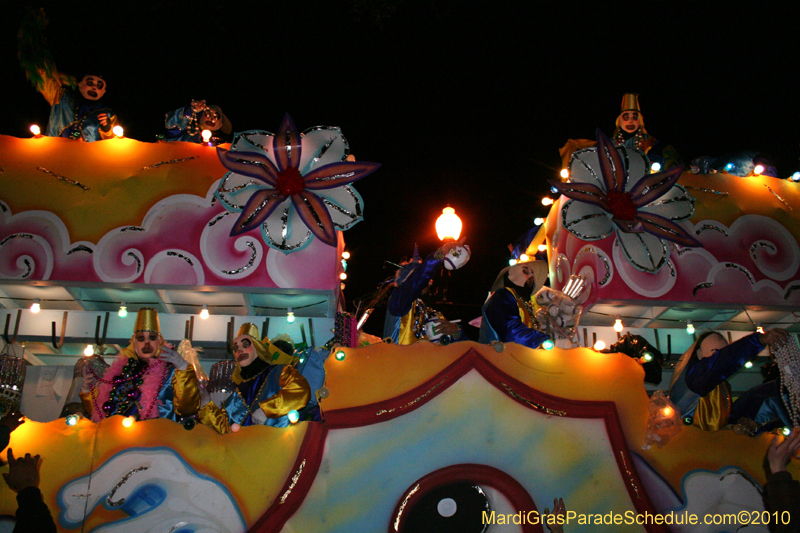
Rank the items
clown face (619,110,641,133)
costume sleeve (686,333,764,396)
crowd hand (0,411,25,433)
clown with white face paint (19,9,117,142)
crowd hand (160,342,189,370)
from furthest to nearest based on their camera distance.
→ clown face (619,110,641,133) < clown with white face paint (19,9,117,142) < costume sleeve (686,333,764,396) < crowd hand (160,342,189,370) < crowd hand (0,411,25,433)

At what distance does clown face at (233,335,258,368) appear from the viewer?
441 cm

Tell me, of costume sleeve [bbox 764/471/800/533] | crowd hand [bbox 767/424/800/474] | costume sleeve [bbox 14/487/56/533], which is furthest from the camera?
crowd hand [bbox 767/424/800/474]

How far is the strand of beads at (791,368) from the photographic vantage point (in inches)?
140

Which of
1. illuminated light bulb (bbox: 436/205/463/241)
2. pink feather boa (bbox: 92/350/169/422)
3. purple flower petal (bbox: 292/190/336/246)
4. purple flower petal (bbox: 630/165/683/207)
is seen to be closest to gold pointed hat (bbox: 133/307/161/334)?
pink feather boa (bbox: 92/350/169/422)

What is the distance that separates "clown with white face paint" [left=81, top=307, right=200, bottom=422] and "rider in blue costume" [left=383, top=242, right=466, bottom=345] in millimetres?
1555

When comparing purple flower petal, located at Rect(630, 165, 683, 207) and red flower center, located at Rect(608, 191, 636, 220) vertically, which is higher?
purple flower petal, located at Rect(630, 165, 683, 207)

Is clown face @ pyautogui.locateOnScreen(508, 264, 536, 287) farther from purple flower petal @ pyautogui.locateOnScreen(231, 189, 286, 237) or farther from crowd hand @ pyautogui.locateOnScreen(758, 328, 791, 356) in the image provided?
purple flower petal @ pyautogui.locateOnScreen(231, 189, 286, 237)

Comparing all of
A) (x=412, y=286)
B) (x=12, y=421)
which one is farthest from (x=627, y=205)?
(x=12, y=421)

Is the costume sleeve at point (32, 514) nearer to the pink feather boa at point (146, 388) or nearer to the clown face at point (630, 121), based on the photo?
the pink feather boa at point (146, 388)

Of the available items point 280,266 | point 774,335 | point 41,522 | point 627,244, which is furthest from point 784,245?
point 41,522

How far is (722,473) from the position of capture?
347 centimetres

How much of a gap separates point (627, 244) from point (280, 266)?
293cm

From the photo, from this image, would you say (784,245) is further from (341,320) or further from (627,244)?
(341,320)

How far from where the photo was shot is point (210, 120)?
5.56 meters
